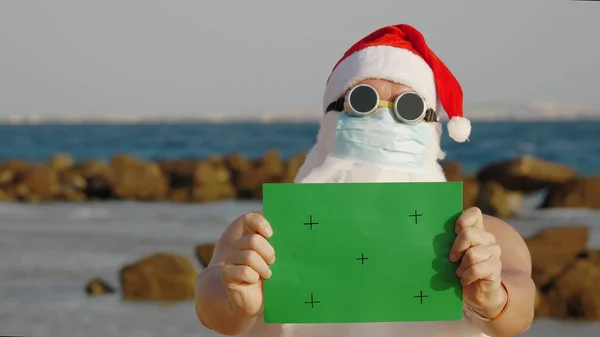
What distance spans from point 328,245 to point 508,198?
1072 cm

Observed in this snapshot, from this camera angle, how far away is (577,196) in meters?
12.7

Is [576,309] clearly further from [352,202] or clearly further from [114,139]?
[114,139]

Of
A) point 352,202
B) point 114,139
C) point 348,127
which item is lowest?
point 114,139

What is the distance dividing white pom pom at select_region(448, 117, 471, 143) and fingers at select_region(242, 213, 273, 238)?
0.79m

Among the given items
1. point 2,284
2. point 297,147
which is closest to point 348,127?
point 2,284

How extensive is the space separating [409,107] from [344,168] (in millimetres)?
235

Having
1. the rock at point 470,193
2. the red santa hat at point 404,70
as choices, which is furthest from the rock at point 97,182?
the red santa hat at point 404,70

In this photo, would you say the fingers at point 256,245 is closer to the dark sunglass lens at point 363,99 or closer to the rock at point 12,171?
the dark sunglass lens at point 363,99

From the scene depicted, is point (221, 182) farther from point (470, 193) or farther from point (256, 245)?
point (256, 245)

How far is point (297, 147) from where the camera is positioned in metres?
28.4

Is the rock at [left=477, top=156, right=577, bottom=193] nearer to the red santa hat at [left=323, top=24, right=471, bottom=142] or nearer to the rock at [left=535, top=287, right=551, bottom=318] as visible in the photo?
the rock at [left=535, top=287, right=551, bottom=318]

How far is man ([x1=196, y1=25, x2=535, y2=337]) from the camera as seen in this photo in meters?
2.01

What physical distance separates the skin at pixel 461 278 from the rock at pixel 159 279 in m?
4.40

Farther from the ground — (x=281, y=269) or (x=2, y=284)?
(x=281, y=269)
